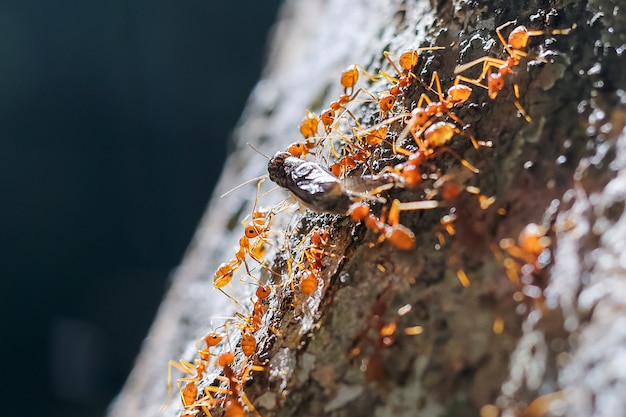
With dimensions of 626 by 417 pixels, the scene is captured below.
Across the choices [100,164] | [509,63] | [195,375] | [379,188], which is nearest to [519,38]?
[509,63]

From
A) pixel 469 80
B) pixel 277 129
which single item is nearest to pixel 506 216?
pixel 469 80

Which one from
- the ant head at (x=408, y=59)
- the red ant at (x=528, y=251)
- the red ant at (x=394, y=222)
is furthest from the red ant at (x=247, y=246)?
the red ant at (x=528, y=251)

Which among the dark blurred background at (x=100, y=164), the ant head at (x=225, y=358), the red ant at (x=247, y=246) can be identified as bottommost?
the ant head at (x=225, y=358)

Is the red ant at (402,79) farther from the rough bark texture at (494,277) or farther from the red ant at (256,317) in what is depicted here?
the red ant at (256,317)

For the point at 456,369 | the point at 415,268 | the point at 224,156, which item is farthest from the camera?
the point at 224,156

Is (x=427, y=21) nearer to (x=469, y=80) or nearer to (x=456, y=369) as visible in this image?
(x=469, y=80)

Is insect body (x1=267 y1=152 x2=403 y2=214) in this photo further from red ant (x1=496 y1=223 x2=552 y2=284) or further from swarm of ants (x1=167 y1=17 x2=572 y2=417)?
red ant (x1=496 y1=223 x2=552 y2=284)

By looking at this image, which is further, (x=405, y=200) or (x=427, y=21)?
(x=427, y=21)
